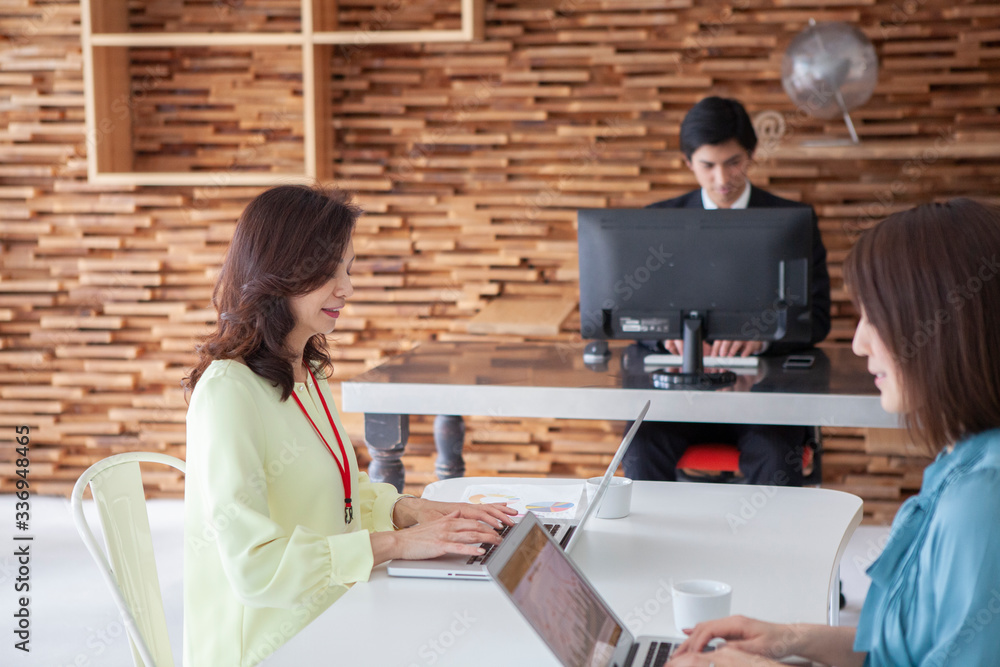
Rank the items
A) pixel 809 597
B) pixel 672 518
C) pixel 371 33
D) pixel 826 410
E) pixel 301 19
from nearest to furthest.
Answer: pixel 809 597, pixel 672 518, pixel 826 410, pixel 371 33, pixel 301 19

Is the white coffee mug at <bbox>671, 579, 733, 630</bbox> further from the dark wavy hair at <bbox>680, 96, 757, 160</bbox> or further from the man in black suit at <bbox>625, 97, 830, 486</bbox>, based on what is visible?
the dark wavy hair at <bbox>680, 96, 757, 160</bbox>

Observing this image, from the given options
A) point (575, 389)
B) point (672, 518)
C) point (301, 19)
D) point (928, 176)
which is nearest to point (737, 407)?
point (575, 389)

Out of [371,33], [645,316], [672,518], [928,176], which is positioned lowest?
[672,518]

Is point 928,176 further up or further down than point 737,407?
further up

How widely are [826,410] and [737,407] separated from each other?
22cm

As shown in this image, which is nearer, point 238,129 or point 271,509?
point 271,509

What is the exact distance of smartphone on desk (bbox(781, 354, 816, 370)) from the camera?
111 inches

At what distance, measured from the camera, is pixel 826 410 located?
94.9 inches

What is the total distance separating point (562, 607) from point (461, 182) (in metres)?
3.41

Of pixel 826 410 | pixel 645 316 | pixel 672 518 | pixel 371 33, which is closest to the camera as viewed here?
pixel 672 518

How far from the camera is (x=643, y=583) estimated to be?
1.45 m

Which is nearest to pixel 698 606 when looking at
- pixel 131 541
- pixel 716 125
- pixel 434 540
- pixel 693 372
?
pixel 434 540

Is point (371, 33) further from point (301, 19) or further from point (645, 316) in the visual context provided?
point (645, 316)

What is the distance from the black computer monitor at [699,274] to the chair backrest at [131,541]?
1.43 m
